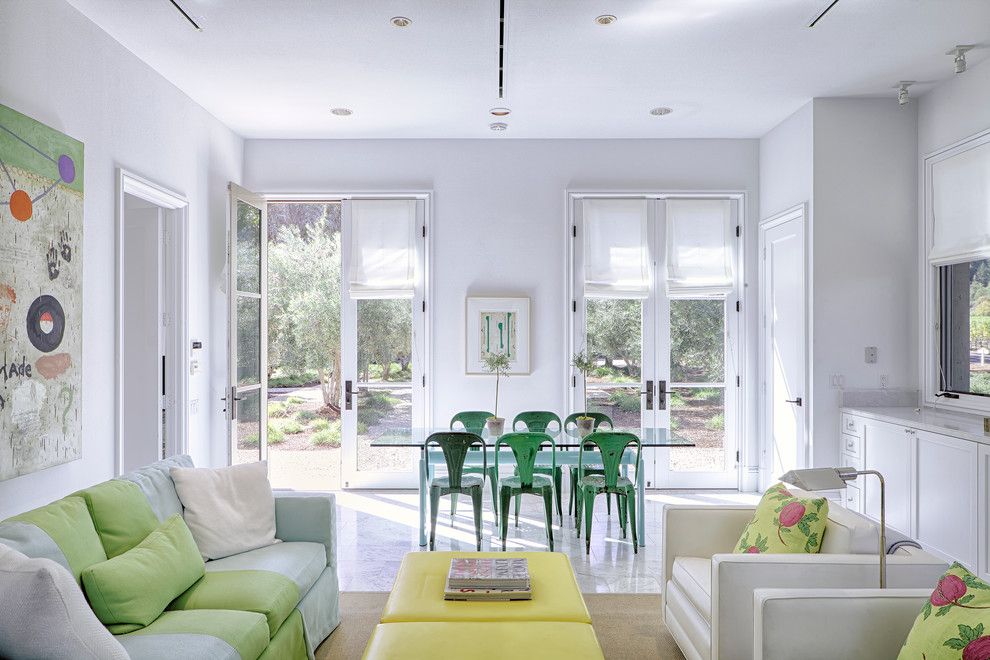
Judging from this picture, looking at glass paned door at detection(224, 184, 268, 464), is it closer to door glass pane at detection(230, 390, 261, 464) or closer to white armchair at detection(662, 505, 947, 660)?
door glass pane at detection(230, 390, 261, 464)

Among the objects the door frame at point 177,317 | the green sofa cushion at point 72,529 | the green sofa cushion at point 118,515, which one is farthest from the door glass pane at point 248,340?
the green sofa cushion at point 72,529

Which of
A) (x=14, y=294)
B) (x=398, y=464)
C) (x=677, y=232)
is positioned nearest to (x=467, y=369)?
(x=398, y=464)

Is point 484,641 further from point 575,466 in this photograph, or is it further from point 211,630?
point 575,466

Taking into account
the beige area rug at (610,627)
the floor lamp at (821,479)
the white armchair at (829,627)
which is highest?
the floor lamp at (821,479)

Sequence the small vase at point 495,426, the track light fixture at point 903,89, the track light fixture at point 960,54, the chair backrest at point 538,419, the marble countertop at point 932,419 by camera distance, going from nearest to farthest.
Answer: the marble countertop at point 932,419 < the track light fixture at point 960,54 < the track light fixture at point 903,89 < the small vase at point 495,426 < the chair backrest at point 538,419

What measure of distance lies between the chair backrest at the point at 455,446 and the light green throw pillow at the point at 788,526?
6.25 ft

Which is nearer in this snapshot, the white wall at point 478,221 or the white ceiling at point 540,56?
the white ceiling at point 540,56

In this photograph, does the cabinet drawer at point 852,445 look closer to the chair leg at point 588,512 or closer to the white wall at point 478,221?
the white wall at point 478,221

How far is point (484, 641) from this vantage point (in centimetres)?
228

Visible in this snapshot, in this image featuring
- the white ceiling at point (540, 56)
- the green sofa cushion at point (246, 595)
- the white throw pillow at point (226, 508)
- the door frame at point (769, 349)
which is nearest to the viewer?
the green sofa cushion at point (246, 595)

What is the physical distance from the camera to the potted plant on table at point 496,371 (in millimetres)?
5154

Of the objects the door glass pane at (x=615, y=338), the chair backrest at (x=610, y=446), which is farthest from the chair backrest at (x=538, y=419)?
the chair backrest at (x=610, y=446)

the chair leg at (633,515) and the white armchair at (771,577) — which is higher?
Answer: the white armchair at (771,577)

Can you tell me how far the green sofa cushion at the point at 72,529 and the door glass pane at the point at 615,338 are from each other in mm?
4506
